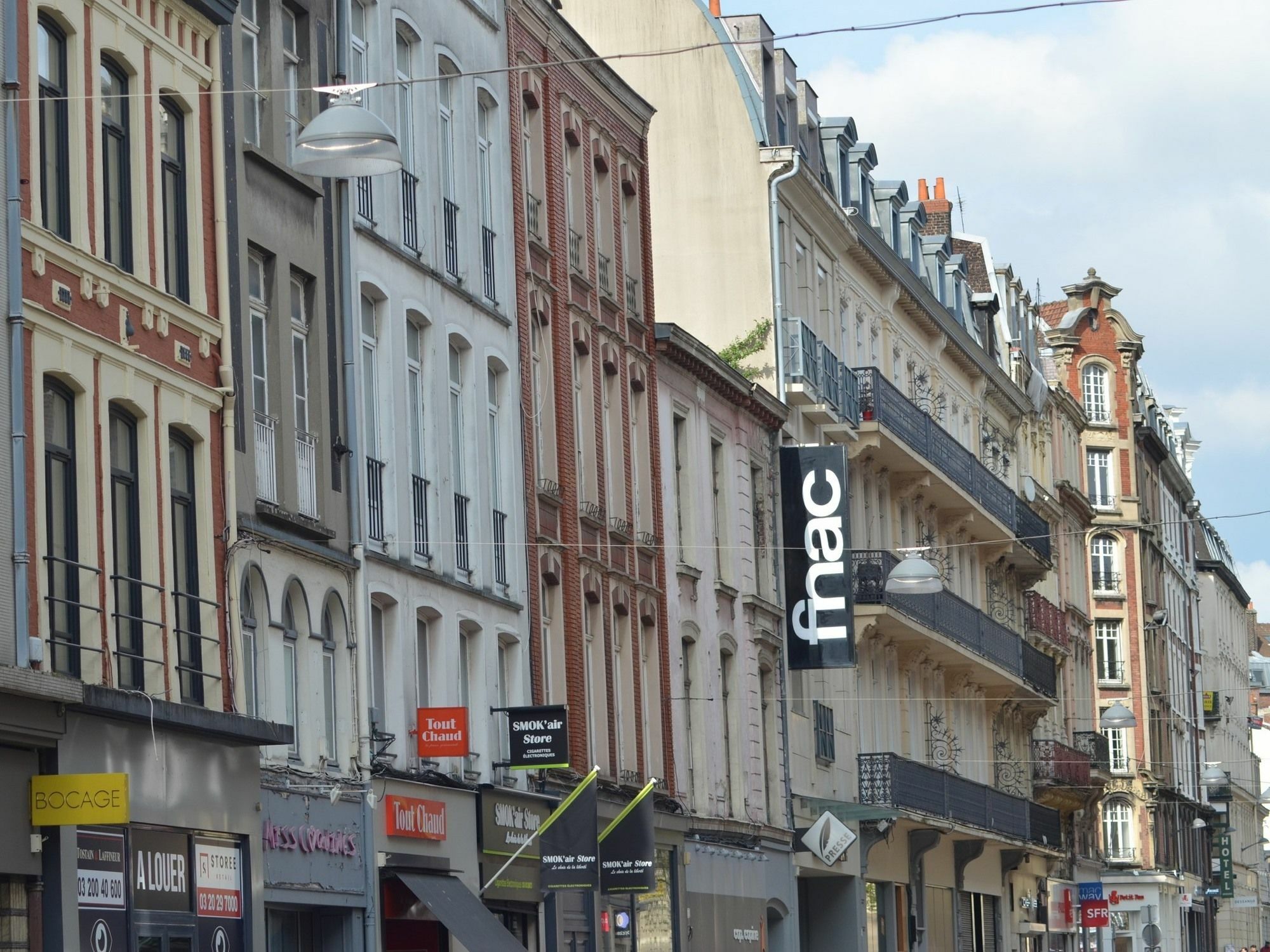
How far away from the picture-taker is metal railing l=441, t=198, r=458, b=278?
3147 centimetres

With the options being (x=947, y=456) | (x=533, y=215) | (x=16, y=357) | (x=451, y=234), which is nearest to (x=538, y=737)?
(x=451, y=234)

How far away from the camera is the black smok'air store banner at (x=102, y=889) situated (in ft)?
67.3

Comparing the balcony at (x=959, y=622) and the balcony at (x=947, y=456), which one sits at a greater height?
the balcony at (x=947, y=456)

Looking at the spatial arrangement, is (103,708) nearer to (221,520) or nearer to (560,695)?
(221,520)

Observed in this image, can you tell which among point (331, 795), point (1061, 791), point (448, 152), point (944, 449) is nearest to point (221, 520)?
point (331, 795)

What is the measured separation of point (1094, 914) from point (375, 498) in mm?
44958

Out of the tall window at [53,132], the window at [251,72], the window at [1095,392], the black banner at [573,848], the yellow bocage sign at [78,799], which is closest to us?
the yellow bocage sign at [78,799]

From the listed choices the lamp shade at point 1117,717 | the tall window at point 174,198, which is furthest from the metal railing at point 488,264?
the lamp shade at point 1117,717

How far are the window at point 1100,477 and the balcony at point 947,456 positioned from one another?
73.2 feet

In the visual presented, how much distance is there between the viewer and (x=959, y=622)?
56094mm

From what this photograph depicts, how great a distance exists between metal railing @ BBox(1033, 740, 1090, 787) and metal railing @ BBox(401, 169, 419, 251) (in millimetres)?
41997

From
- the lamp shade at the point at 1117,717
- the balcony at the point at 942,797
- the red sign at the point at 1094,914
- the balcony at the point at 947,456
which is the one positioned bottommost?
the red sign at the point at 1094,914

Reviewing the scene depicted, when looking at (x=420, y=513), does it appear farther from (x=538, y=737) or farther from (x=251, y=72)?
(x=251, y=72)

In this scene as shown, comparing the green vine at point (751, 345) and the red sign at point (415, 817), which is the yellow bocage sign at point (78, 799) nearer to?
the red sign at point (415, 817)
